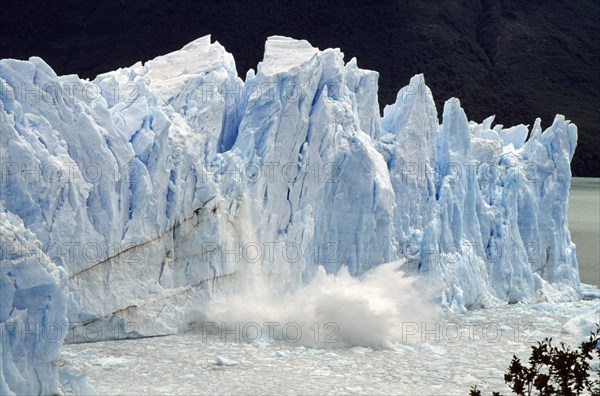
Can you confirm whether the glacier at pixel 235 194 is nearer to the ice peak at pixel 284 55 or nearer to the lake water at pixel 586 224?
the ice peak at pixel 284 55

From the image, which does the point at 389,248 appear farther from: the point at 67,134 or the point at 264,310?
the point at 67,134

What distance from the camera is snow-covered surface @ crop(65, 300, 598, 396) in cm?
1178

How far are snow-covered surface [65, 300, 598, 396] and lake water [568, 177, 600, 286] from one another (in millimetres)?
9326

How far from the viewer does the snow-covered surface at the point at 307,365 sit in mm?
11781

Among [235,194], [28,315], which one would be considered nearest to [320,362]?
[235,194]

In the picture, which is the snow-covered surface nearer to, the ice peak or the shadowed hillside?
the ice peak

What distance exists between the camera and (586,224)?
1448 inches

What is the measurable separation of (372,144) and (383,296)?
2.67 m

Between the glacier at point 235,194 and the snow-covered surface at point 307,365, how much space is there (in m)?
0.88

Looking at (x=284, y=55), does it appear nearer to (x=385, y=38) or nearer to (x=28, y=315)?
Answer: (x=28, y=315)

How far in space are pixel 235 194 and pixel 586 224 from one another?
2458 cm

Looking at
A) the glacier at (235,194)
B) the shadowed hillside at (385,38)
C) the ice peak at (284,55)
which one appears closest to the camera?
the glacier at (235,194)

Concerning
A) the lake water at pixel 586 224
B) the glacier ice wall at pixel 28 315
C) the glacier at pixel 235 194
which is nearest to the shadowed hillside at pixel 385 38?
the lake water at pixel 586 224

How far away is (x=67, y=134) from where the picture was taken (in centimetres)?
1354
